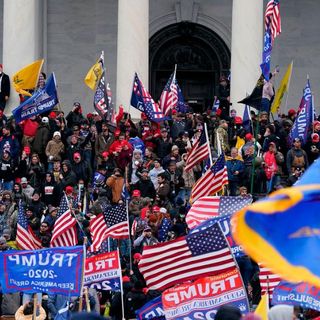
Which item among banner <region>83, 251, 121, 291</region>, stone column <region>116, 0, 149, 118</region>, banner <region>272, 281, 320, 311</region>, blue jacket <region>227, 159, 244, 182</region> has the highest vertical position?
stone column <region>116, 0, 149, 118</region>

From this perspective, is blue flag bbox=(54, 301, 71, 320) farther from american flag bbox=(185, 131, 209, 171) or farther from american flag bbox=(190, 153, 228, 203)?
american flag bbox=(185, 131, 209, 171)

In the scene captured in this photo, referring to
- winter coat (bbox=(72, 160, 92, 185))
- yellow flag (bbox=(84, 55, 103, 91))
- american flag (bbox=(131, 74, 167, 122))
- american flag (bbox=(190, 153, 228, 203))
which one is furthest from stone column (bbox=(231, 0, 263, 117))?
american flag (bbox=(190, 153, 228, 203))

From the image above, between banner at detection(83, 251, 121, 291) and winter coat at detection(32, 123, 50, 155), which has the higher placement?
winter coat at detection(32, 123, 50, 155)

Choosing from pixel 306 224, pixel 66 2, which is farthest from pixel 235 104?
pixel 306 224

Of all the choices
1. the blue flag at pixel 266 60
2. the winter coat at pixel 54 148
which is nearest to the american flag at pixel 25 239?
the blue flag at pixel 266 60

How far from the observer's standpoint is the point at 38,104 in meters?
34.2

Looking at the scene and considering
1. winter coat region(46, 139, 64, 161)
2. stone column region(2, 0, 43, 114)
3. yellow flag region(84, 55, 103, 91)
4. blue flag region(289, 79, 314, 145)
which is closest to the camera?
blue flag region(289, 79, 314, 145)

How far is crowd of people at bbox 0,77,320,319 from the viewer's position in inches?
1071

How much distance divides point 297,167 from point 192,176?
2.41 metres

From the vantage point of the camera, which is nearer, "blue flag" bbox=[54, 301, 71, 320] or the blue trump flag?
"blue flag" bbox=[54, 301, 71, 320]

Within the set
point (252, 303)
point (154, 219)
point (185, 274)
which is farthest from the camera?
point (154, 219)

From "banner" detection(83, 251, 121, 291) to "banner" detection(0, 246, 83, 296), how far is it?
5.20 feet

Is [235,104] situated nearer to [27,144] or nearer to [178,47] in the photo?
[27,144]

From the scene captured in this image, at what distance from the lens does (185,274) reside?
53.2ft
